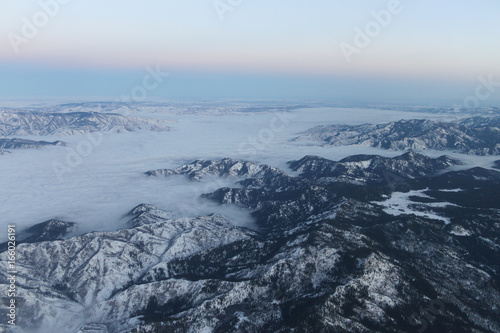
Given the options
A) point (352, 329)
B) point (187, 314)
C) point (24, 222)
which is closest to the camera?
point (352, 329)

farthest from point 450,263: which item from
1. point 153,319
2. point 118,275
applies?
point 118,275

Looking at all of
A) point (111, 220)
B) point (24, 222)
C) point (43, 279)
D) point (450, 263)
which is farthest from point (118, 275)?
point (450, 263)

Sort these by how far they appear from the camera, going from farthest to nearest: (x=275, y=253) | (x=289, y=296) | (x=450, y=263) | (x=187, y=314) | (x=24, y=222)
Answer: (x=24, y=222), (x=275, y=253), (x=450, y=263), (x=289, y=296), (x=187, y=314)

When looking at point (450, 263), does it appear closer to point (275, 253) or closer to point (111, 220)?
point (275, 253)

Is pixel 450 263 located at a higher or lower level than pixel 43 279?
higher

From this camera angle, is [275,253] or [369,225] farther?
[369,225]

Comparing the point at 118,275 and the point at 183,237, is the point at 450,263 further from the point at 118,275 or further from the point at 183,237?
the point at 118,275
